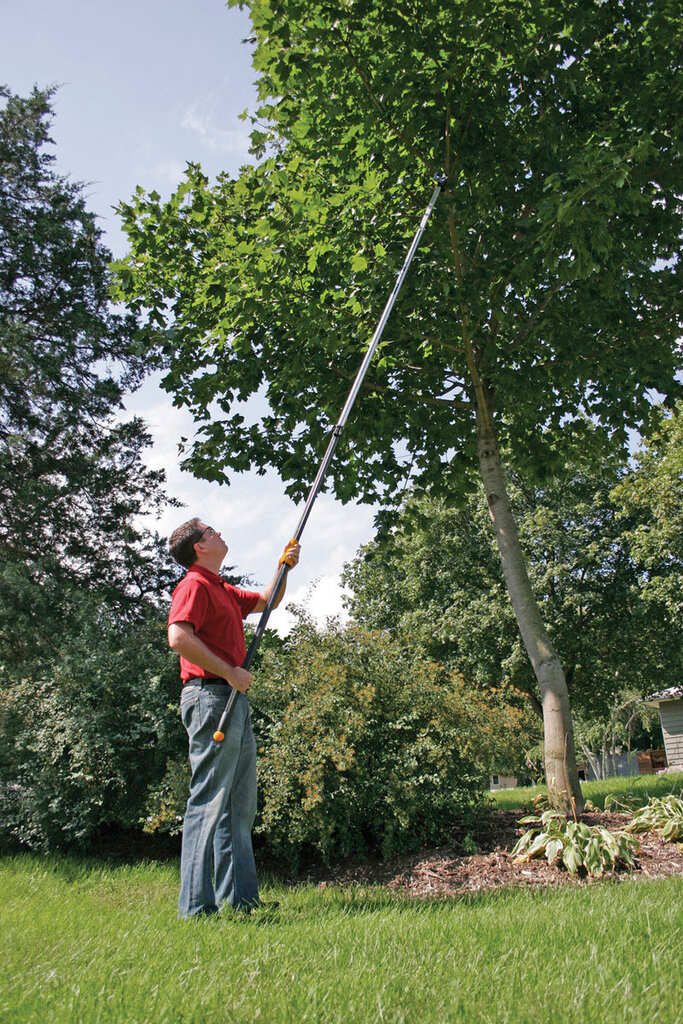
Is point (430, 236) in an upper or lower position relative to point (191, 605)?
upper

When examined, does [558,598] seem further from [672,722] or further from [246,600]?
[246,600]

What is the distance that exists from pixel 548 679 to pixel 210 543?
380 centimetres

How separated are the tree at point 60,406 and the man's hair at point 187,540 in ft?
32.4

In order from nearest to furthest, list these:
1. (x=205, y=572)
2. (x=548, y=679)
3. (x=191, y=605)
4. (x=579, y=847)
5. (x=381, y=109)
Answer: (x=191, y=605) → (x=205, y=572) → (x=579, y=847) → (x=381, y=109) → (x=548, y=679)

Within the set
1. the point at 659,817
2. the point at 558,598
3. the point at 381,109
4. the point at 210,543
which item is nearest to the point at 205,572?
the point at 210,543

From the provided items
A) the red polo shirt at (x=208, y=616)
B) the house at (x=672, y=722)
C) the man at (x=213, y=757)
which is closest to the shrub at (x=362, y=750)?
the man at (x=213, y=757)

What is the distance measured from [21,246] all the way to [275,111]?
1123 centimetres

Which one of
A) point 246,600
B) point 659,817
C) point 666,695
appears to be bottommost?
point 659,817

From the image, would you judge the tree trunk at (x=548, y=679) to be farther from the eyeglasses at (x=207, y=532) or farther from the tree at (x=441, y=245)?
the eyeglasses at (x=207, y=532)

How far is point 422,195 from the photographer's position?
6984mm

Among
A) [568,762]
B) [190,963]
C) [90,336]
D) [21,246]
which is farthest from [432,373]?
[21,246]

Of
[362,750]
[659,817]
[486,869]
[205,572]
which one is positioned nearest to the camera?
[205,572]

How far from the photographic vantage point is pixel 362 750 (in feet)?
24.5

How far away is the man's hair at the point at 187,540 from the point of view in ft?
15.0
